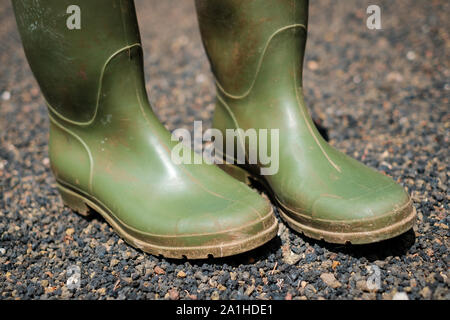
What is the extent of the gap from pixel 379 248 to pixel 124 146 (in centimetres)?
85

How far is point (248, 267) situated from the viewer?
4.50 feet

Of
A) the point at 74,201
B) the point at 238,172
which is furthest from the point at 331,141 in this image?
the point at 74,201

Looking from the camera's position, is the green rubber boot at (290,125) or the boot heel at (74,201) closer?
the green rubber boot at (290,125)

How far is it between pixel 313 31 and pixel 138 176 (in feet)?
8.11

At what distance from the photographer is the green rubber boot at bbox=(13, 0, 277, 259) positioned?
4.20ft

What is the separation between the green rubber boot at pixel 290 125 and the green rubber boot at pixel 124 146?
15cm

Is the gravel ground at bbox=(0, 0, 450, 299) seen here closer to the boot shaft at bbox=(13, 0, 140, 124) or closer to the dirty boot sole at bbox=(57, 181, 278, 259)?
the dirty boot sole at bbox=(57, 181, 278, 259)

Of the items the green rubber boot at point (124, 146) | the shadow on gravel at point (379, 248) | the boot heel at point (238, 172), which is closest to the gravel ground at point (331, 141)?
the shadow on gravel at point (379, 248)

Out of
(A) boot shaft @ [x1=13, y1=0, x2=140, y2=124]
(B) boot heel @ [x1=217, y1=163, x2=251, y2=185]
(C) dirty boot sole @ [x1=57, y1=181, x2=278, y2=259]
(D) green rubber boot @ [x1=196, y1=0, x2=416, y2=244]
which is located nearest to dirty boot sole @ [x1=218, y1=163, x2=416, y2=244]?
(D) green rubber boot @ [x1=196, y1=0, x2=416, y2=244]

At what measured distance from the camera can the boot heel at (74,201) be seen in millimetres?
1635

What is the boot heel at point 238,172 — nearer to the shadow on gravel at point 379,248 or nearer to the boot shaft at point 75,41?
the shadow on gravel at point 379,248

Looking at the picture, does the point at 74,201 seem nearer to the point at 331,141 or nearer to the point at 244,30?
the point at 244,30

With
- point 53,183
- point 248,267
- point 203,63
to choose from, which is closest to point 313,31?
point 203,63

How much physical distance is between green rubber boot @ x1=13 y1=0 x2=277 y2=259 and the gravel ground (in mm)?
117
